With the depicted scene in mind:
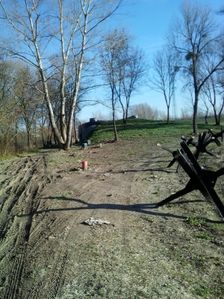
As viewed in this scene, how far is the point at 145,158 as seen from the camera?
18906 mm

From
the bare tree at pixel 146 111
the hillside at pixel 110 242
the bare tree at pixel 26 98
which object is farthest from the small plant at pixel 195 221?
the bare tree at pixel 146 111

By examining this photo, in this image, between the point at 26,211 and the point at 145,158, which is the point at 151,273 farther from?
the point at 145,158

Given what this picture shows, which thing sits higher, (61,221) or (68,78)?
(68,78)

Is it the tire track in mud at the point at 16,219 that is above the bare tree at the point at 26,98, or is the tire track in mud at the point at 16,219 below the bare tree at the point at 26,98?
below

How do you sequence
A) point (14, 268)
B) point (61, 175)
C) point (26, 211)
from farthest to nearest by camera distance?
point (61, 175), point (26, 211), point (14, 268)

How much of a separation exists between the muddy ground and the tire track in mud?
0.02m

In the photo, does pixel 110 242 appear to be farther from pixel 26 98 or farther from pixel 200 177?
pixel 26 98

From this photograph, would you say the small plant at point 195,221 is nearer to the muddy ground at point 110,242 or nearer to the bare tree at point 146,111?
the muddy ground at point 110,242

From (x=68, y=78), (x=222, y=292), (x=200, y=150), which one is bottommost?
Answer: (x=222, y=292)

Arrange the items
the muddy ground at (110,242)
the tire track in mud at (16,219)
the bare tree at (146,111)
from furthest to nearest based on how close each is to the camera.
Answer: the bare tree at (146,111) < the tire track in mud at (16,219) < the muddy ground at (110,242)

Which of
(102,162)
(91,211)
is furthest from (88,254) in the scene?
(102,162)

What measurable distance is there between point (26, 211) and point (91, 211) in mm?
1678

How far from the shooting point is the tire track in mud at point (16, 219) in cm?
658

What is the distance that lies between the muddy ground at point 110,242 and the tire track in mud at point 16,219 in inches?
0.7
